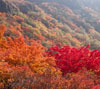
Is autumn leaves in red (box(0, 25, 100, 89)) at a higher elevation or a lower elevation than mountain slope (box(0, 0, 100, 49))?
higher

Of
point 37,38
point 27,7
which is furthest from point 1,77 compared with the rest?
point 27,7

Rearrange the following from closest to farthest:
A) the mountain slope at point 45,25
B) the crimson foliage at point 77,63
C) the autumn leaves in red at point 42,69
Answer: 1. the autumn leaves in red at point 42,69
2. the crimson foliage at point 77,63
3. the mountain slope at point 45,25

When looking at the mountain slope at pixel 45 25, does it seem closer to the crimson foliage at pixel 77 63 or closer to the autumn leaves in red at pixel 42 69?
the autumn leaves in red at pixel 42 69

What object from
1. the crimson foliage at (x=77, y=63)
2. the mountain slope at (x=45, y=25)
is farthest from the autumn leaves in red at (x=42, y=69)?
the mountain slope at (x=45, y=25)

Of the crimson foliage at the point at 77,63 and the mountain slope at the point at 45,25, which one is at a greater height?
the crimson foliage at the point at 77,63

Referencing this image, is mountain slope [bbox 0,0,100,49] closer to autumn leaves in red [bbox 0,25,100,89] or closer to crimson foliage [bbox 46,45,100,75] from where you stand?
autumn leaves in red [bbox 0,25,100,89]

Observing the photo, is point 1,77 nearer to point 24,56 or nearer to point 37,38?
point 24,56

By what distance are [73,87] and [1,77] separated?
241 cm

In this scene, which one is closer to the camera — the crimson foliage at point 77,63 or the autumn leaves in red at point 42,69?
the autumn leaves in red at point 42,69

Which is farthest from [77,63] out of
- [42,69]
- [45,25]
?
[45,25]

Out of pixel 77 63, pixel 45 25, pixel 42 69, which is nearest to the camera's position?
pixel 42 69

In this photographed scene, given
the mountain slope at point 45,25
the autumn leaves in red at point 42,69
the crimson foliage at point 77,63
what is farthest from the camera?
the mountain slope at point 45,25

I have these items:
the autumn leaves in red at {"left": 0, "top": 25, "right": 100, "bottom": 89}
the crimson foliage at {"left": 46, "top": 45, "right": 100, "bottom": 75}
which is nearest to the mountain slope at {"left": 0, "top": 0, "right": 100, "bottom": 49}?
the autumn leaves in red at {"left": 0, "top": 25, "right": 100, "bottom": 89}

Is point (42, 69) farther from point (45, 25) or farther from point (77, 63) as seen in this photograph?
point (45, 25)
